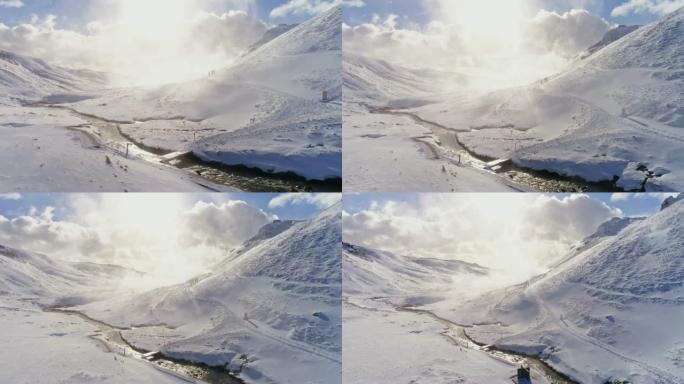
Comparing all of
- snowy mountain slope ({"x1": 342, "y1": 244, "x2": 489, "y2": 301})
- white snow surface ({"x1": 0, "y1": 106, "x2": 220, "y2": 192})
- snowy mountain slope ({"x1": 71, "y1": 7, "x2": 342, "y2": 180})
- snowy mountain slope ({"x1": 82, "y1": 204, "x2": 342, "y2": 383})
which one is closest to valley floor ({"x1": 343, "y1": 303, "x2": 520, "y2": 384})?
snowy mountain slope ({"x1": 82, "y1": 204, "x2": 342, "y2": 383})

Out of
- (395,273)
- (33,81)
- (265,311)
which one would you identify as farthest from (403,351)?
(33,81)

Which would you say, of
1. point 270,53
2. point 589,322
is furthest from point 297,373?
point 270,53

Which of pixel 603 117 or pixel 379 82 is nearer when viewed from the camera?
pixel 603 117

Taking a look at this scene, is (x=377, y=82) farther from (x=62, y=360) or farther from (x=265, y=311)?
(x=62, y=360)

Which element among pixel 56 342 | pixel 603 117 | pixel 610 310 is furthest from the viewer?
pixel 603 117

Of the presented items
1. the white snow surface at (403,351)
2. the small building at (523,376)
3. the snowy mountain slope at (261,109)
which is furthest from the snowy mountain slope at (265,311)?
the small building at (523,376)

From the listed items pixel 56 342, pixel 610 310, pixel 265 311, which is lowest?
pixel 56 342
